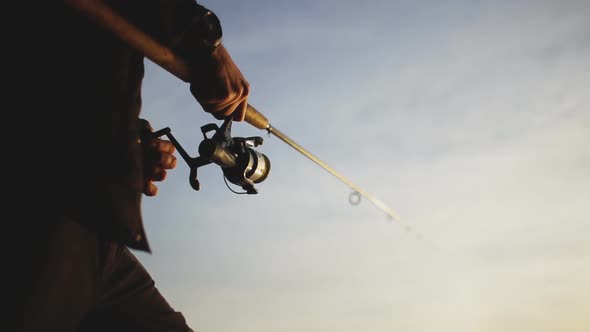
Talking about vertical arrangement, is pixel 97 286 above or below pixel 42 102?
below

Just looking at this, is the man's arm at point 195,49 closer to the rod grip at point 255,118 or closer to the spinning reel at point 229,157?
the spinning reel at point 229,157

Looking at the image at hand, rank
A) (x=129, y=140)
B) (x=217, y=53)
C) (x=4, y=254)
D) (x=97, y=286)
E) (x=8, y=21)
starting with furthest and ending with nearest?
(x=217, y=53)
(x=97, y=286)
(x=129, y=140)
(x=8, y=21)
(x=4, y=254)

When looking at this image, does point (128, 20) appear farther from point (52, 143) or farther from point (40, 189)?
point (40, 189)

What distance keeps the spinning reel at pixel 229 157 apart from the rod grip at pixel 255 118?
11 cm

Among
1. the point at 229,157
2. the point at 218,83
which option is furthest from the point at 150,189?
the point at 218,83

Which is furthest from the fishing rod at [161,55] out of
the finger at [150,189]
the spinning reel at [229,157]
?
the finger at [150,189]

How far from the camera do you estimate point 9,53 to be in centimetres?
130

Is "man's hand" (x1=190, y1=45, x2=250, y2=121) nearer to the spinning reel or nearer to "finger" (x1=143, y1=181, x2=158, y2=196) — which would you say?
the spinning reel

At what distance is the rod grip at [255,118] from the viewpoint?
2.74 meters

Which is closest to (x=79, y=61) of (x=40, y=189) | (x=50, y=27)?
(x=50, y=27)

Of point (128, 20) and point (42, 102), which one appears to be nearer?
point (42, 102)

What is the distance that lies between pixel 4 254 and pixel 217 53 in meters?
1.14

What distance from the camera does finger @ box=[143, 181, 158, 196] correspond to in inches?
88.4

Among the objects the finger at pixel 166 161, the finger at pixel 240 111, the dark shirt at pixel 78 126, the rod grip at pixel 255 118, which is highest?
the rod grip at pixel 255 118
